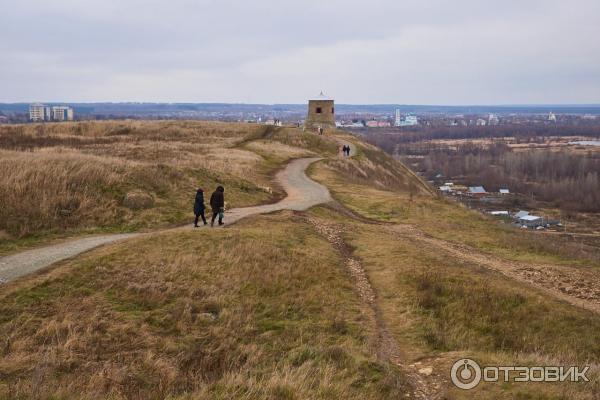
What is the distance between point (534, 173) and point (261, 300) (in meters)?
127

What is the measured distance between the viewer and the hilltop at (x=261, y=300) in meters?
8.59

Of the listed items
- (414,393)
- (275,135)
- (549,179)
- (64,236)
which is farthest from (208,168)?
(549,179)

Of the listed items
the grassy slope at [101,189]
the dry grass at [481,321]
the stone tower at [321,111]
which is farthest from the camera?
the stone tower at [321,111]

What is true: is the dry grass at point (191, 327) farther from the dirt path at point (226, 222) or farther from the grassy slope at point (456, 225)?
the grassy slope at point (456, 225)

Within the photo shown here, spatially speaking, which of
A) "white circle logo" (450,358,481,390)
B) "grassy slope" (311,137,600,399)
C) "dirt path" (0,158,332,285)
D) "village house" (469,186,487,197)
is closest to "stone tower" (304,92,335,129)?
"dirt path" (0,158,332,285)

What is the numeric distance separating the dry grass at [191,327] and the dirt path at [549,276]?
599 cm

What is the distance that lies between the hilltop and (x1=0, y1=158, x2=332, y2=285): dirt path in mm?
554

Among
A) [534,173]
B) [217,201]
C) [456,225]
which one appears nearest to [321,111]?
[456,225]

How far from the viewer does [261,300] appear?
12.7 m

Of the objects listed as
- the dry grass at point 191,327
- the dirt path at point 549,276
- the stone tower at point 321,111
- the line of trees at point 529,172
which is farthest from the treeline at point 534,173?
the dry grass at point 191,327

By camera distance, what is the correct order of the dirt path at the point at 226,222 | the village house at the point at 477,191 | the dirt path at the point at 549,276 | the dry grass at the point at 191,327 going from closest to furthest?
the dry grass at the point at 191,327
the dirt path at the point at 226,222
the dirt path at the point at 549,276
the village house at the point at 477,191

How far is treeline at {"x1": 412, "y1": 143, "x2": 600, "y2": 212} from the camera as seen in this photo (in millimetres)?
96250

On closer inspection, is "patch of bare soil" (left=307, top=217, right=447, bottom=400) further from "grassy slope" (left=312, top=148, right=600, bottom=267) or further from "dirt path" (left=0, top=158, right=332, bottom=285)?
"grassy slope" (left=312, top=148, right=600, bottom=267)

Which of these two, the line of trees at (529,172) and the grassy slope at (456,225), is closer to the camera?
the grassy slope at (456,225)
